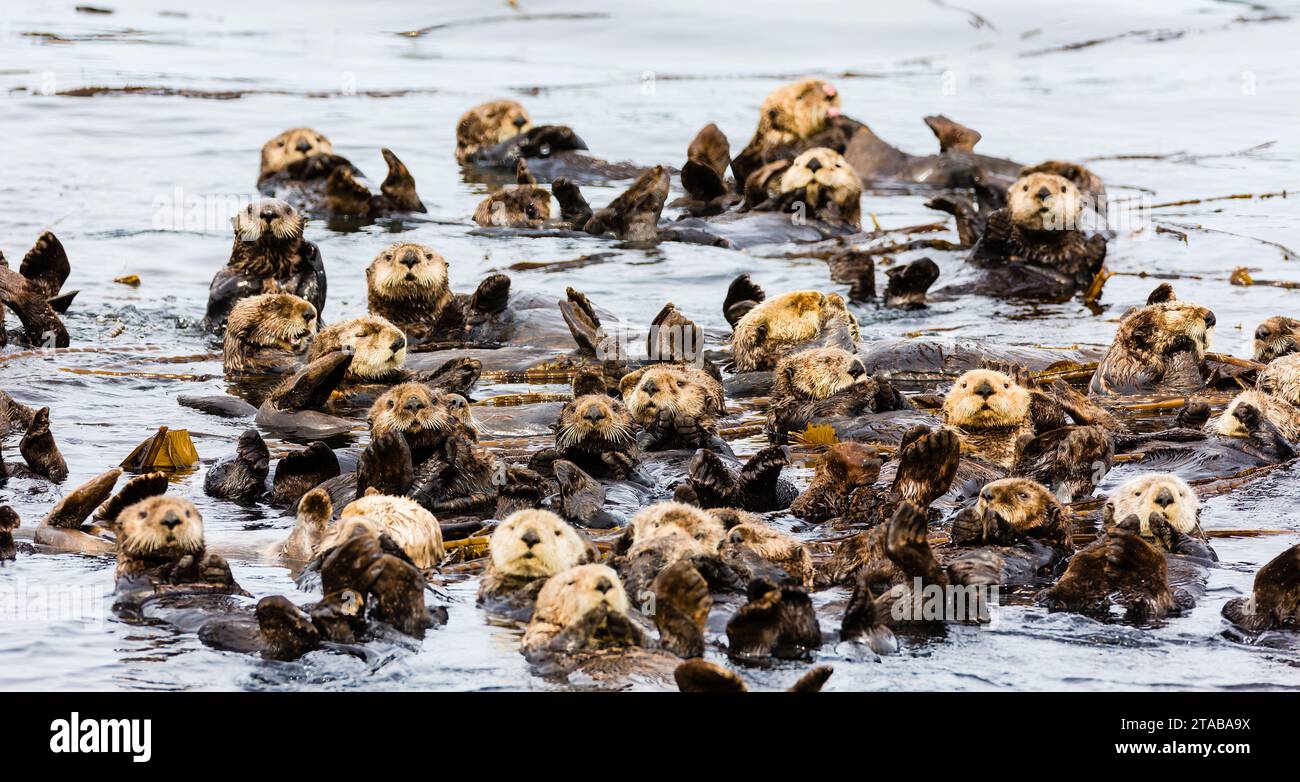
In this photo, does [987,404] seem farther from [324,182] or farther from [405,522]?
[324,182]

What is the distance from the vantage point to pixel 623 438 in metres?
7.18

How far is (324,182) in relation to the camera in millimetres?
14594

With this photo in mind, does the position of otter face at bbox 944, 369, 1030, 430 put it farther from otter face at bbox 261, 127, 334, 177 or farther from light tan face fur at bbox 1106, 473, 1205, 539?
otter face at bbox 261, 127, 334, 177

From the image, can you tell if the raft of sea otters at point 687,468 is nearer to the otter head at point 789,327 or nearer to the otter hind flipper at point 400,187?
the otter head at point 789,327

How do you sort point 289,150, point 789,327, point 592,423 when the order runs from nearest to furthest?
point 592,423
point 789,327
point 289,150

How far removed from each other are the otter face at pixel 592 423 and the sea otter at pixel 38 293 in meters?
4.17

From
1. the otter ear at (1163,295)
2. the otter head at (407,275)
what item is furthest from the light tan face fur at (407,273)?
the otter ear at (1163,295)

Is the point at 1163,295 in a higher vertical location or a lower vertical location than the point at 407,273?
lower

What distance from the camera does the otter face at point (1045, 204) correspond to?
1120cm

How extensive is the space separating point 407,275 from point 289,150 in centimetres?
527

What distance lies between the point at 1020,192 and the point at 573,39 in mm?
15905

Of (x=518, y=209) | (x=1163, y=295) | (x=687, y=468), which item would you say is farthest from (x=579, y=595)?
(x=518, y=209)

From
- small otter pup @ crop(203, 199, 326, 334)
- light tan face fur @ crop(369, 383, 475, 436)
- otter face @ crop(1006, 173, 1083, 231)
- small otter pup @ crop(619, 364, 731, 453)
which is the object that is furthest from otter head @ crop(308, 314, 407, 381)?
otter face @ crop(1006, 173, 1083, 231)
